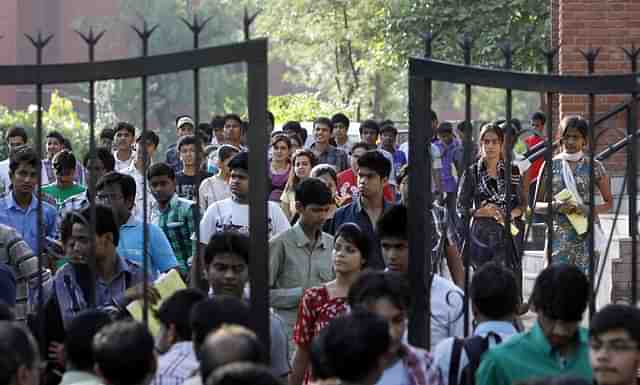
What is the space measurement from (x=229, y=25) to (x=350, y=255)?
52.9 m

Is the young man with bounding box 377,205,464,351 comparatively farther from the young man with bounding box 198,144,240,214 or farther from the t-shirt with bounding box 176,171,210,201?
the t-shirt with bounding box 176,171,210,201

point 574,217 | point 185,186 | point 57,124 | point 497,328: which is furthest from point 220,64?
point 57,124

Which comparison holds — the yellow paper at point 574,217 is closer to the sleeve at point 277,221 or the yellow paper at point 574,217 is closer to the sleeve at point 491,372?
the sleeve at point 277,221

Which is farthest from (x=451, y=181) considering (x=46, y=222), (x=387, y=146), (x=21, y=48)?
(x=21, y=48)

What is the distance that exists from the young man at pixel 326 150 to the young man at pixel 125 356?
9.73 m

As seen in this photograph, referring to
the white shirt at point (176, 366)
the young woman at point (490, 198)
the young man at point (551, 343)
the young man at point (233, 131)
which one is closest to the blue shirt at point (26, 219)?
the young woman at point (490, 198)

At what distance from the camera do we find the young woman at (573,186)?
31.9 feet

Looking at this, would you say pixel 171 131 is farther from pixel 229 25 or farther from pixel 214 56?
pixel 214 56

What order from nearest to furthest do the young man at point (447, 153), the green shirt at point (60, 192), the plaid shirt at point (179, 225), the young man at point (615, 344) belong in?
the young man at point (615, 344)
the plaid shirt at point (179, 225)
the green shirt at point (60, 192)
the young man at point (447, 153)

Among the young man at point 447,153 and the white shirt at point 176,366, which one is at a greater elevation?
the young man at point 447,153

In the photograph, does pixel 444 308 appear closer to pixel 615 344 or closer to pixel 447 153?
pixel 615 344

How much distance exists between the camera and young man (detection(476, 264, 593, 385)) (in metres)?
5.21

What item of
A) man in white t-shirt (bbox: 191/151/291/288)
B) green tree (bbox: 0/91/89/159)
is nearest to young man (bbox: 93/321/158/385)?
man in white t-shirt (bbox: 191/151/291/288)

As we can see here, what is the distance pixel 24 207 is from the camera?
342 inches
